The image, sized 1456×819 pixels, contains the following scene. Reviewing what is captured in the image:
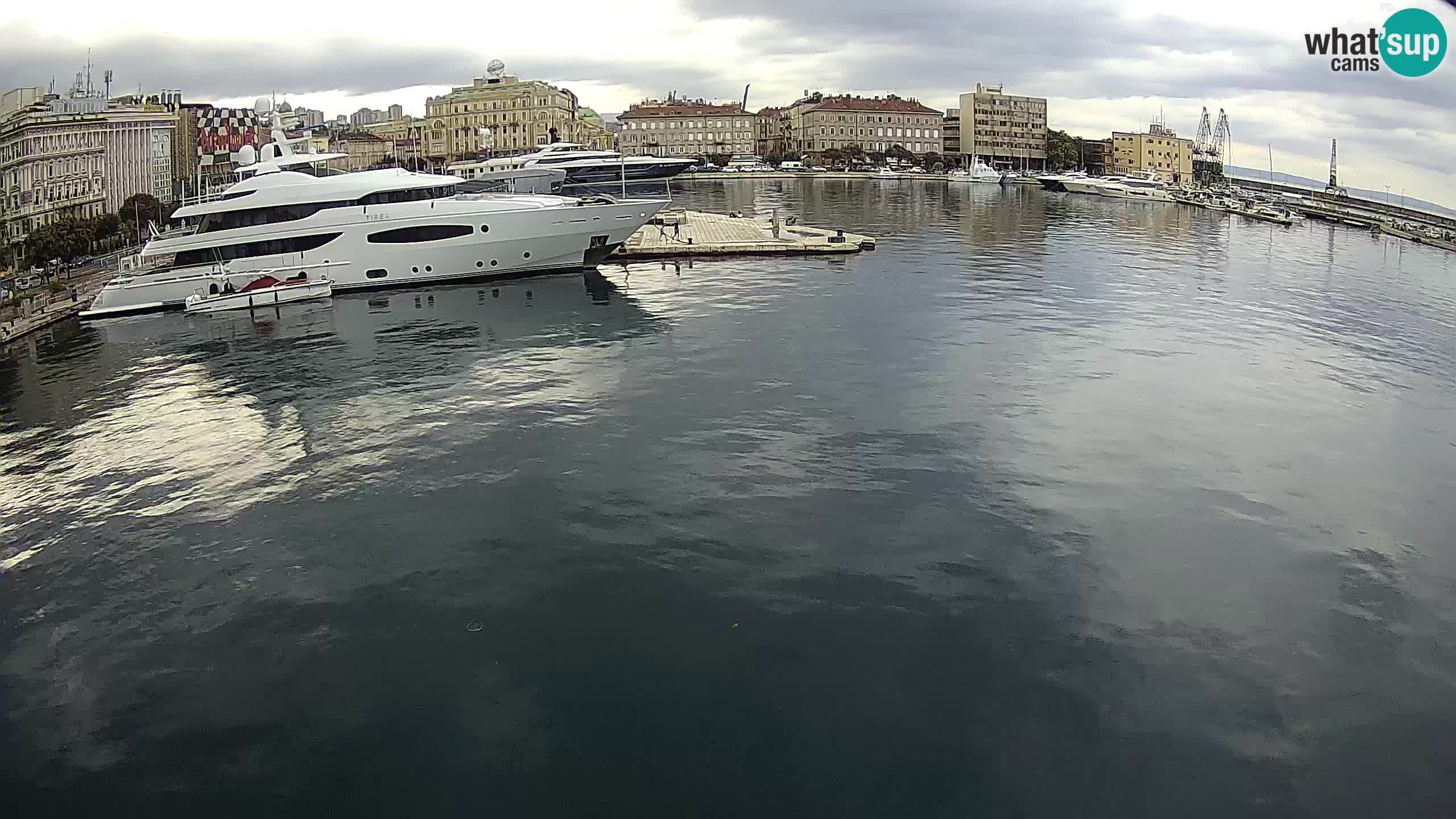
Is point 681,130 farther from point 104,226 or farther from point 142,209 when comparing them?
point 104,226

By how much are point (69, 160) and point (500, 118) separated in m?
89.7

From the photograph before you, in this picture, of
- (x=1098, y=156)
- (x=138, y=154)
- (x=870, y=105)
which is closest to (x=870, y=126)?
(x=870, y=105)

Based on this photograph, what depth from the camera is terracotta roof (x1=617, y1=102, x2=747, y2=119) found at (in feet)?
534

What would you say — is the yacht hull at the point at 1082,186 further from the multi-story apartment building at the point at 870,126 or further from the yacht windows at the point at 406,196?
the yacht windows at the point at 406,196

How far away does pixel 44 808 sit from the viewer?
860 cm

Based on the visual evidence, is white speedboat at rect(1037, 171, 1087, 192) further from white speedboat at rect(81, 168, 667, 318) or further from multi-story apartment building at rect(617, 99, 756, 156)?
white speedboat at rect(81, 168, 667, 318)

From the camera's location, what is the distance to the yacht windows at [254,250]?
3434 centimetres

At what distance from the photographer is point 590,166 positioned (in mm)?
56500

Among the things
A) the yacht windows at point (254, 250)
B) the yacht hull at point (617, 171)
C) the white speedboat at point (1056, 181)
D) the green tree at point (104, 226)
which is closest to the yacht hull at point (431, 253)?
the yacht windows at point (254, 250)

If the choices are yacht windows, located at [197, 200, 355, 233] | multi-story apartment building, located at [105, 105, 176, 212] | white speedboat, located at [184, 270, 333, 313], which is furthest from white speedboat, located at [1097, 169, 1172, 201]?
multi-story apartment building, located at [105, 105, 176, 212]

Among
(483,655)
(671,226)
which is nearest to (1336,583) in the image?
(483,655)

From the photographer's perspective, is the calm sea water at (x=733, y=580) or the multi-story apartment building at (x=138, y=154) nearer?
the calm sea water at (x=733, y=580)

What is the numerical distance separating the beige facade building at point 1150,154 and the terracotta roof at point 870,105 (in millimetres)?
29501

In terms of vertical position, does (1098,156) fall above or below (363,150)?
above
